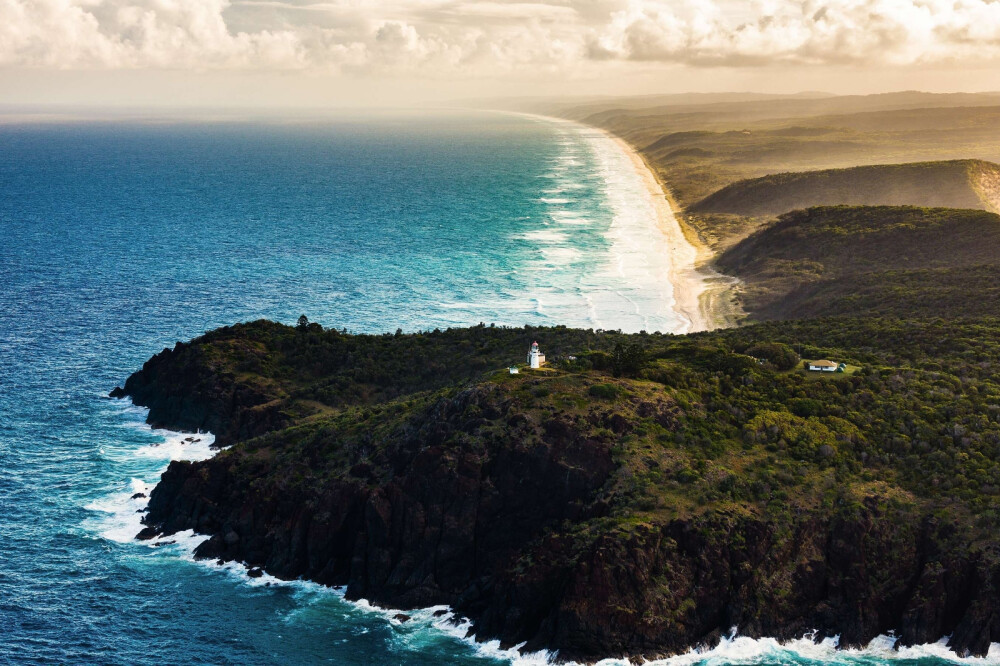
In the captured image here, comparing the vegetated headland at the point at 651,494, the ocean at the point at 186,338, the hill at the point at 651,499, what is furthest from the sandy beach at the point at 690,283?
the hill at the point at 651,499

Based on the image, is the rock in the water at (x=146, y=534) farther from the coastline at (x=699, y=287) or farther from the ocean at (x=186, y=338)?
the coastline at (x=699, y=287)

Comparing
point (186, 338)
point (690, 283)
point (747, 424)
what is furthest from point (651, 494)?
point (690, 283)

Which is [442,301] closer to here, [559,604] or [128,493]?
[128,493]

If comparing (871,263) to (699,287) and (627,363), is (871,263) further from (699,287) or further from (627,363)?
(627,363)

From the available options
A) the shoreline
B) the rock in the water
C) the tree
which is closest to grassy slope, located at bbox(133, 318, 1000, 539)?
the tree

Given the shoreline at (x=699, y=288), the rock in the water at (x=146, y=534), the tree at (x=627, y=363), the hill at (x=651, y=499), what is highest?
the tree at (x=627, y=363)

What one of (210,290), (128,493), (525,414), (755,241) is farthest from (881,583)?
(755,241)
